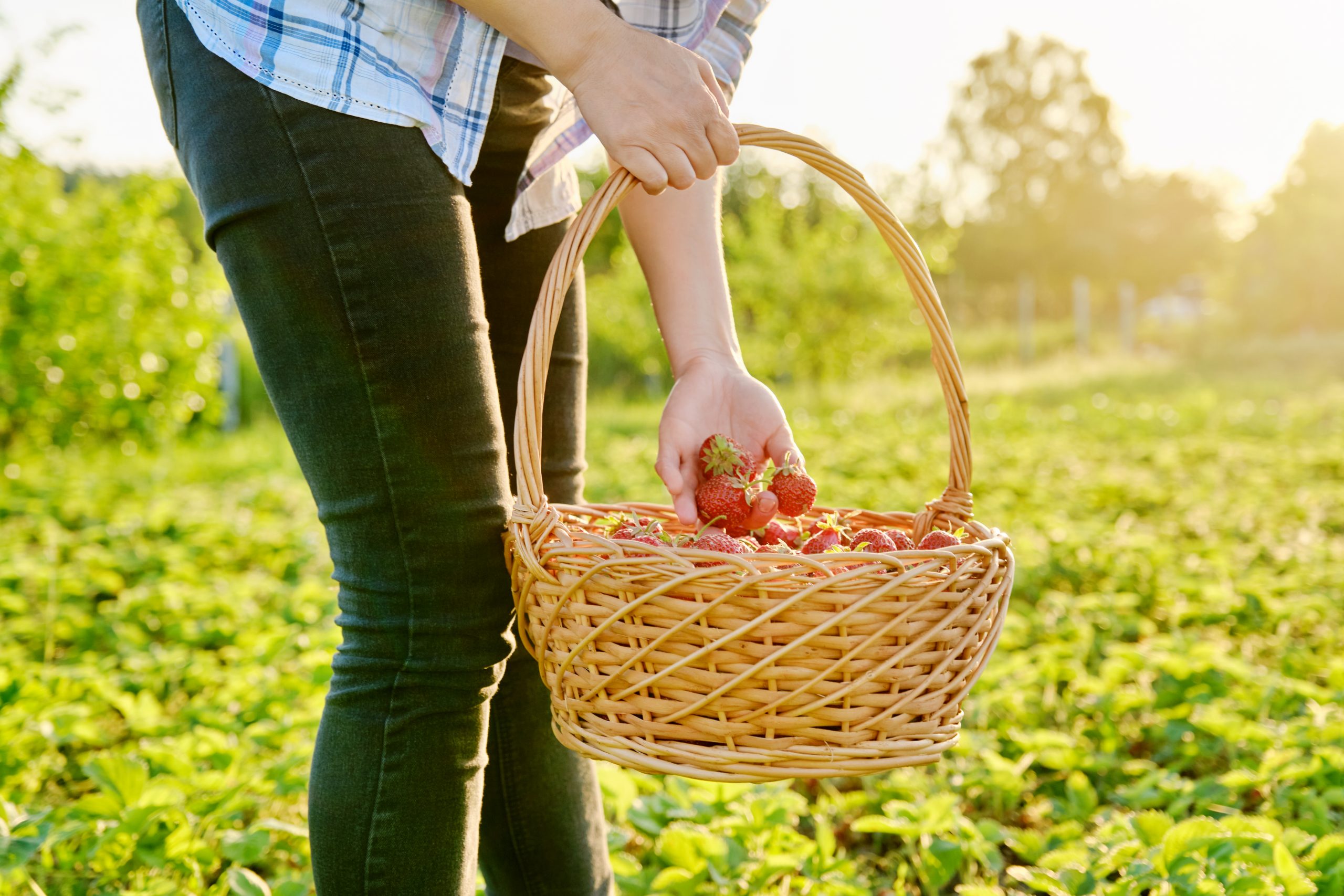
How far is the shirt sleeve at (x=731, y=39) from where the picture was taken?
1155 millimetres

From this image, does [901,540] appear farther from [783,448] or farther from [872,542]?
[783,448]

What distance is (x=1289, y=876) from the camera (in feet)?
3.92

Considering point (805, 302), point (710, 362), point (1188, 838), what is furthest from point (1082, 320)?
point (710, 362)

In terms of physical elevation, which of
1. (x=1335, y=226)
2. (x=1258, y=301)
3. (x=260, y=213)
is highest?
(x=1335, y=226)

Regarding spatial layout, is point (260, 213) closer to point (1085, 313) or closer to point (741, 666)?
point (741, 666)

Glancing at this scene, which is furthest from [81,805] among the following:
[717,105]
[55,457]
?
[55,457]

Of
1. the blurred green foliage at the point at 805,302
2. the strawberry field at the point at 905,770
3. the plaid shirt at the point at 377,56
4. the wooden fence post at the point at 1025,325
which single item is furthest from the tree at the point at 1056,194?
the plaid shirt at the point at 377,56

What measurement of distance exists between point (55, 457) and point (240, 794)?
505 cm

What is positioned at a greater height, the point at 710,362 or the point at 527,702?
the point at 710,362

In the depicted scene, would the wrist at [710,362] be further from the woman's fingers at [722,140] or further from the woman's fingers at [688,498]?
the woman's fingers at [722,140]

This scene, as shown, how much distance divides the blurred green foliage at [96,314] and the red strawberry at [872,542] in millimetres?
5489

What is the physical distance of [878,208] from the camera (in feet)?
3.62

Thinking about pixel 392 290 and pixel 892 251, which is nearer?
pixel 392 290

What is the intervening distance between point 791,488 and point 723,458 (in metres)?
0.12
